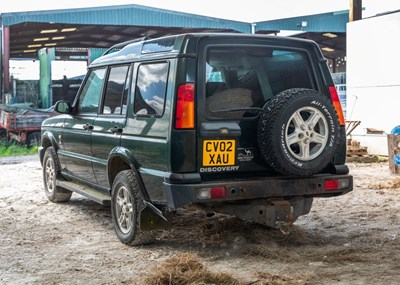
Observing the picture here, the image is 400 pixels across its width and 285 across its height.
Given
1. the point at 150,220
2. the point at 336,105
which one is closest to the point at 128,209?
the point at 150,220

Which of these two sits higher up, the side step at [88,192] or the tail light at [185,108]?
the tail light at [185,108]

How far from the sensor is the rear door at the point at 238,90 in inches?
205

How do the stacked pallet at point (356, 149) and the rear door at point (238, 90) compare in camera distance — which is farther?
the stacked pallet at point (356, 149)

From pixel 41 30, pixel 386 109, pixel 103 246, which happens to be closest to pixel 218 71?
pixel 103 246

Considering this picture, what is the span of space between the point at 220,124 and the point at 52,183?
13.6ft

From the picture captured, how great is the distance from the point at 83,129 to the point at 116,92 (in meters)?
0.87

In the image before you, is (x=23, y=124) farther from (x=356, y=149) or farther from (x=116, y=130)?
(x=116, y=130)

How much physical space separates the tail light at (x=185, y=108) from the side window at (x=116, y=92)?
1.09 m

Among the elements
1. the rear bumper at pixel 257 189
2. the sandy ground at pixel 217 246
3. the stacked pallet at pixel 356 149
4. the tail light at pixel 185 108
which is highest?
→ the tail light at pixel 185 108

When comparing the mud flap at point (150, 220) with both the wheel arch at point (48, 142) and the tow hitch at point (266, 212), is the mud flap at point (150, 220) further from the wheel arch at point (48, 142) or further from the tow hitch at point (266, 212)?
the wheel arch at point (48, 142)

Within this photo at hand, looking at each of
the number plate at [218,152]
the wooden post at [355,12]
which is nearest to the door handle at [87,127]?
the number plate at [218,152]

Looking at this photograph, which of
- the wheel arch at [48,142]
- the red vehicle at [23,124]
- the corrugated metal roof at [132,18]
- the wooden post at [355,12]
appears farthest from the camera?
the corrugated metal roof at [132,18]

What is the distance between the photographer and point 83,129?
7016 mm

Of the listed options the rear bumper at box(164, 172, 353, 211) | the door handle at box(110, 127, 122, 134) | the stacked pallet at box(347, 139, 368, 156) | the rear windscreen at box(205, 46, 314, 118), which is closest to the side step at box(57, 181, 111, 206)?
the door handle at box(110, 127, 122, 134)
